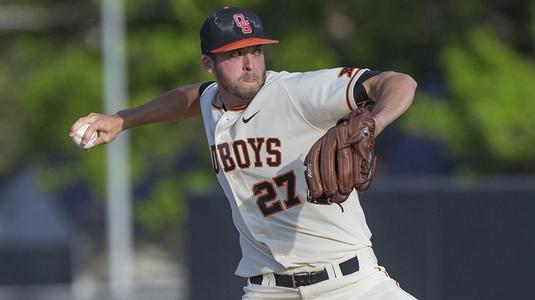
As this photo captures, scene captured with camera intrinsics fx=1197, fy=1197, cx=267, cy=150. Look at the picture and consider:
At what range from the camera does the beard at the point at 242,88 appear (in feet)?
16.9

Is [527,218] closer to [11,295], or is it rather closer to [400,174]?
[400,174]

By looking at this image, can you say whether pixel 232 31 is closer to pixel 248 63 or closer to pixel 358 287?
pixel 248 63

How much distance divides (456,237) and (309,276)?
13.5 feet

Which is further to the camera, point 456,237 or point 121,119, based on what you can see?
point 456,237

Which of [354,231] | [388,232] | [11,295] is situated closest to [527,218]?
[388,232]

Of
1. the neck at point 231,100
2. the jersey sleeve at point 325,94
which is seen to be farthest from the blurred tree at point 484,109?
the jersey sleeve at point 325,94

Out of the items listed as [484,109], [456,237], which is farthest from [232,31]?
[484,109]

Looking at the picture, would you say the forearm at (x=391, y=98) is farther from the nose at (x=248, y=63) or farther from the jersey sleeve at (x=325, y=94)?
the nose at (x=248, y=63)

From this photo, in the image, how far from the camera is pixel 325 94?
4820 mm

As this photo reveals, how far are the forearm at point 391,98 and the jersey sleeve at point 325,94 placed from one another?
163 mm

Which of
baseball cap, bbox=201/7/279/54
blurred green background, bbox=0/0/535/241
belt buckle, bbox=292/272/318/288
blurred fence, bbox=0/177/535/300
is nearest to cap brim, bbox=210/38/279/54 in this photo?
baseball cap, bbox=201/7/279/54

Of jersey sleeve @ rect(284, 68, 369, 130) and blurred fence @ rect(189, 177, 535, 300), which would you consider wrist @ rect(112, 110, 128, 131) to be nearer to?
jersey sleeve @ rect(284, 68, 369, 130)

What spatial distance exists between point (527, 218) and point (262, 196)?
3.99 meters

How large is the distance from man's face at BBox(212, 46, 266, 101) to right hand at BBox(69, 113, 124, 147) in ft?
2.22
